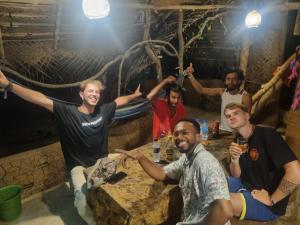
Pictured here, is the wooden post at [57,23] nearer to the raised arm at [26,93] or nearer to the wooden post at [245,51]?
the raised arm at [26,93]

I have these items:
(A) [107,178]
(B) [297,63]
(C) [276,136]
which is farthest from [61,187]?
(B) [297,63]

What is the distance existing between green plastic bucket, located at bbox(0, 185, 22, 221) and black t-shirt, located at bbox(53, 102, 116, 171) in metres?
0.99

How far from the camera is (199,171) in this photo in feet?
7.57

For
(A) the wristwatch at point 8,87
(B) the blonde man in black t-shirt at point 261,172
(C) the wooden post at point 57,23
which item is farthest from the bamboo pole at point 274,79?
(A) the wristwatch at point 8,87

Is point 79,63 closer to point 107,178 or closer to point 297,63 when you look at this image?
point 107,178

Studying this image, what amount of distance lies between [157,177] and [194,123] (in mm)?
729

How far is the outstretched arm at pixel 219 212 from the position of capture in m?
2.09

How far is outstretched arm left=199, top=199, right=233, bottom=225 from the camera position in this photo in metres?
2.09

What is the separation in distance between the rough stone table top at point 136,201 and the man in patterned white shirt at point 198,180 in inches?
6.2

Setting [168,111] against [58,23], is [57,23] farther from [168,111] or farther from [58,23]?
[168,111]

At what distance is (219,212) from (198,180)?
0.33 meters

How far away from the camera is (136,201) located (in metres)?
2.55

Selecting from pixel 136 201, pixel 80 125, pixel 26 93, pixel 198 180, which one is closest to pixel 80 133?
pixel 80 125

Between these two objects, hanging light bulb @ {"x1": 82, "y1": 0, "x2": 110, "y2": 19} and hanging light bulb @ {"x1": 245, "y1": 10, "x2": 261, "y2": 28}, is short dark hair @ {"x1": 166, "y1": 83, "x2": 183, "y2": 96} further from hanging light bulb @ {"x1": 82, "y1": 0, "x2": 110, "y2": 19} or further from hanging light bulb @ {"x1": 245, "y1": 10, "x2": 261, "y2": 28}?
hanging light bulb @ {"x1": 245, "y1": 10, "x2": 261, "y2": 28}
